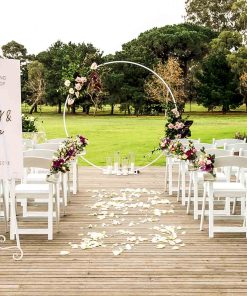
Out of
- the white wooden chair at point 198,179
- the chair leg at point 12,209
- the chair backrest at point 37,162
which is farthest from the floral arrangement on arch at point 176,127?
the chair leg at point 12,209

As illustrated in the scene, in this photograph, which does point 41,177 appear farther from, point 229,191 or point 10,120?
point 229,191

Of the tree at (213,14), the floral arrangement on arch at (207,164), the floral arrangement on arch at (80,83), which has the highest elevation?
the tree at (213,14)

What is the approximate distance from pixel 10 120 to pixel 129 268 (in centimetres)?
180

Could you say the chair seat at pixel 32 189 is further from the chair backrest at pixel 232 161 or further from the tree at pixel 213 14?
the tree at pixel 213 14

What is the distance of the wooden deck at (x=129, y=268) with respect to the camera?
4.03 metres

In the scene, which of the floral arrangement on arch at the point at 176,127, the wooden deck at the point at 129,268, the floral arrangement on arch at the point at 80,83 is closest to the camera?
the wooden deck at the point at 129,268

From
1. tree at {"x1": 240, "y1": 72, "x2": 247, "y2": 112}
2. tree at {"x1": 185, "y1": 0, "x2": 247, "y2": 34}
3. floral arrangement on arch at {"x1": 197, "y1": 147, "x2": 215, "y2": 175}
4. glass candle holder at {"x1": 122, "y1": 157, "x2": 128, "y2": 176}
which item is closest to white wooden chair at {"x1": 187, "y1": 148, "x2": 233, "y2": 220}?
floral arrangement on arch at {"x1": 197, "y1": 147, "x2": 215, "y2": 175}

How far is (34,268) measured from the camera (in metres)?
4.54

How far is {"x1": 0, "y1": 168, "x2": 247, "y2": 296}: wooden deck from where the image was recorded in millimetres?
4027

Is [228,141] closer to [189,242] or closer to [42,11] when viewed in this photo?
[189,242]

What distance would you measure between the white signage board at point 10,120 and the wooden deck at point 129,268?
2.91 feet

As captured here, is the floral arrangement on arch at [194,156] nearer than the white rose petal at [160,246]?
No

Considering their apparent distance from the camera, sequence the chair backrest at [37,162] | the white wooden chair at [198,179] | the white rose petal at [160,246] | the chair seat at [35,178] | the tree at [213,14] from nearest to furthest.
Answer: the white rose petal at [160,246] → the chair backrest at [37,162] → the white wooden chair at [198,179] → the chair seat at [35,178] → the tree at [213,14]

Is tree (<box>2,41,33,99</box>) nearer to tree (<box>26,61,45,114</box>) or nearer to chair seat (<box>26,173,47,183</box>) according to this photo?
tree (<box>26,61,45,114</box>)
